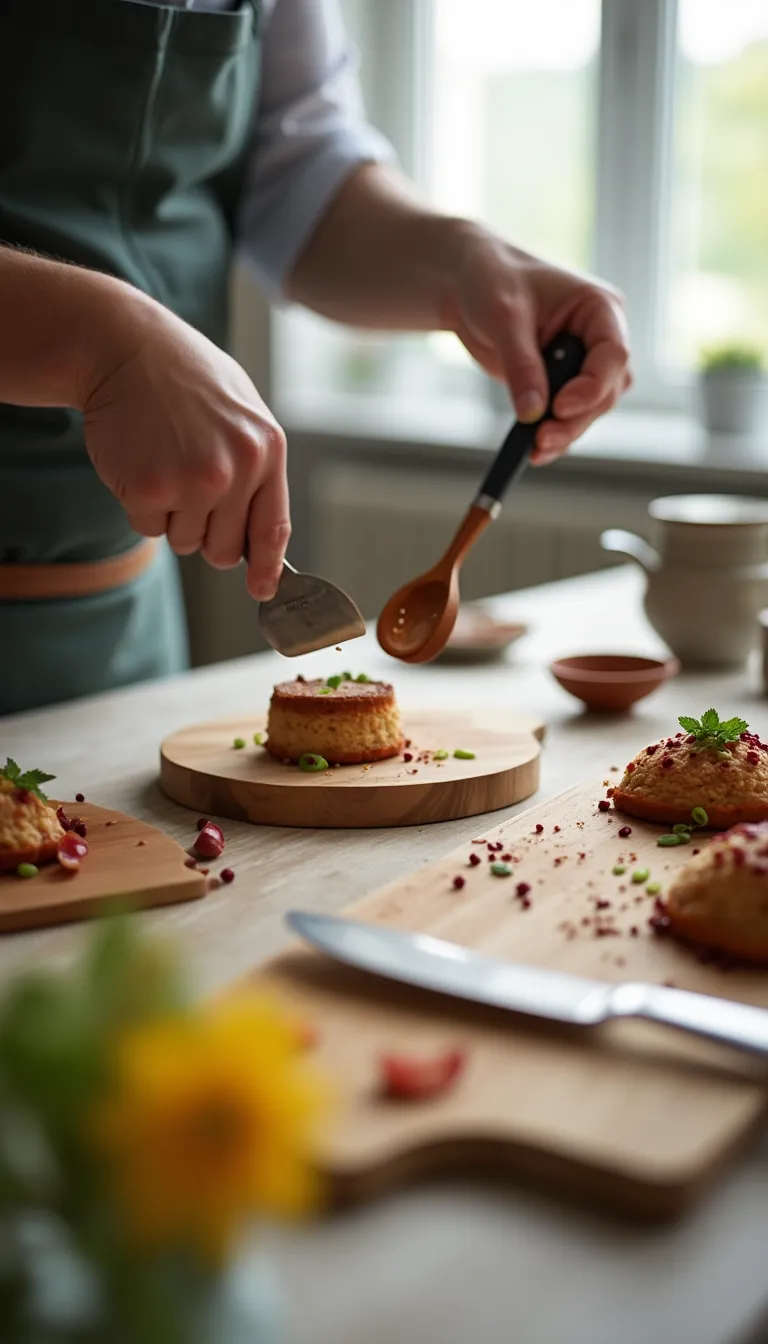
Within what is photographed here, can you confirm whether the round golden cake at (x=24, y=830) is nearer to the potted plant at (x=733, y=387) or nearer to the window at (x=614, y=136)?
the potted plant at (x=733, y=387)

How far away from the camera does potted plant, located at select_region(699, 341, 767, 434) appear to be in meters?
3.20

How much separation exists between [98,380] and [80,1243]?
2.84 feet

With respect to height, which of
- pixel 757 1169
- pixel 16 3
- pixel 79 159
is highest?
pixel 16 3

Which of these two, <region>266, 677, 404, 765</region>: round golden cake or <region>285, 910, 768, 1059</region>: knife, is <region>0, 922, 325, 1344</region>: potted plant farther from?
<region>266, 677, 404, 765</region>: round golden cake

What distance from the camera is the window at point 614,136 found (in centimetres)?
333

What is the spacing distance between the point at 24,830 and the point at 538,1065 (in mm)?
477

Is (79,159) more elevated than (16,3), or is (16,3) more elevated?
(16,3)

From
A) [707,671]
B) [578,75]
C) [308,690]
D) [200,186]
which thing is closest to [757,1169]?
[308,690]

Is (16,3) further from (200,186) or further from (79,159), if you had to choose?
(200,186)

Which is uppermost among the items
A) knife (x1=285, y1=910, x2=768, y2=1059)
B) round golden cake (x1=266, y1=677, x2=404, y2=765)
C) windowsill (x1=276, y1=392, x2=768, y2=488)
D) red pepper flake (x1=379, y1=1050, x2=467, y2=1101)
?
windowsill (x1=276, y1=392, x2=768, y2=488)

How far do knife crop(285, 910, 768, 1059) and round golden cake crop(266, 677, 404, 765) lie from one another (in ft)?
1.44

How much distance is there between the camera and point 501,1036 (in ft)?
2.68

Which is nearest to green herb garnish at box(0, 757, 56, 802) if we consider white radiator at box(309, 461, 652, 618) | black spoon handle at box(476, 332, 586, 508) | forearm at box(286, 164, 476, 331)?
black spoon handle at box(476, 332, 586, 508)

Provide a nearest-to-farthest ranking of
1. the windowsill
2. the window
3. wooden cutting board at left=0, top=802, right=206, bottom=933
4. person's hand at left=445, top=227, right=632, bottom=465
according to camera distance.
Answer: wooden cutting board at left=0, top=802, right=206, bottom=933, person's hand at left=445, top=227, right=632, bottom=465, the windowsill, the window
